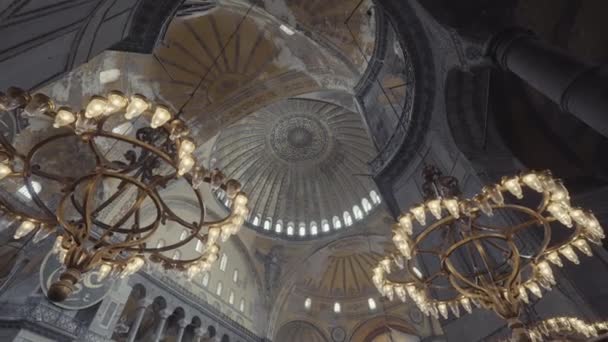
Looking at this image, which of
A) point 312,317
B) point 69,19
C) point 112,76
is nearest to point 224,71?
point 112,76

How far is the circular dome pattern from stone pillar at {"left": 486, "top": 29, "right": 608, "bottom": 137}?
42.4ft

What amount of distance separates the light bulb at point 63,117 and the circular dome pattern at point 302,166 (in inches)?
507

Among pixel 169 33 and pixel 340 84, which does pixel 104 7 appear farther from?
pixel 340 84

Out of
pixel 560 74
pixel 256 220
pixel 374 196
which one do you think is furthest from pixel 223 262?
pixel 560 74

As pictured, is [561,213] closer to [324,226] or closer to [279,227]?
[324,226]

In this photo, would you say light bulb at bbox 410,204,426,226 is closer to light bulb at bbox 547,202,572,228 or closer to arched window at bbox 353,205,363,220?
light bulb at bbox 547,202,572,228

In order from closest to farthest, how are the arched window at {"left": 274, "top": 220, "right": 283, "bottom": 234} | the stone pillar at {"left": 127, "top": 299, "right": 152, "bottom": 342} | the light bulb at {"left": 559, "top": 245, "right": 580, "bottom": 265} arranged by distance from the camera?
the light bulb at {"left": 559, "top": 245, "right": 580, "bottom": 265}, the stone pillar at {"left": 127, "top": 299, "right": 152, "bottom": 342}, the arched window at {"left": 274, "top": 220, "right": 283, "bottom": 234}

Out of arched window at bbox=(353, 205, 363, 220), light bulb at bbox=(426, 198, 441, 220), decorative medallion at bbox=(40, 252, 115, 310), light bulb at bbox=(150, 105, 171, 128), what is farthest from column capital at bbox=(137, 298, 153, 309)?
arched window at bbox=(353, 205, 363, 220)

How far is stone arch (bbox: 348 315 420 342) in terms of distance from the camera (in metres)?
17.6

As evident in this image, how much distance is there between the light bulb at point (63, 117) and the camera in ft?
11.0

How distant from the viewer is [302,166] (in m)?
18.7

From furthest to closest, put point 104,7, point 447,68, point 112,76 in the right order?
1. point 112,76
2. point 447,68
3. point 104,7

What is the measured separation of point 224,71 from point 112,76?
3.26 m

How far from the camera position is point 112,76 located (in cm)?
875
